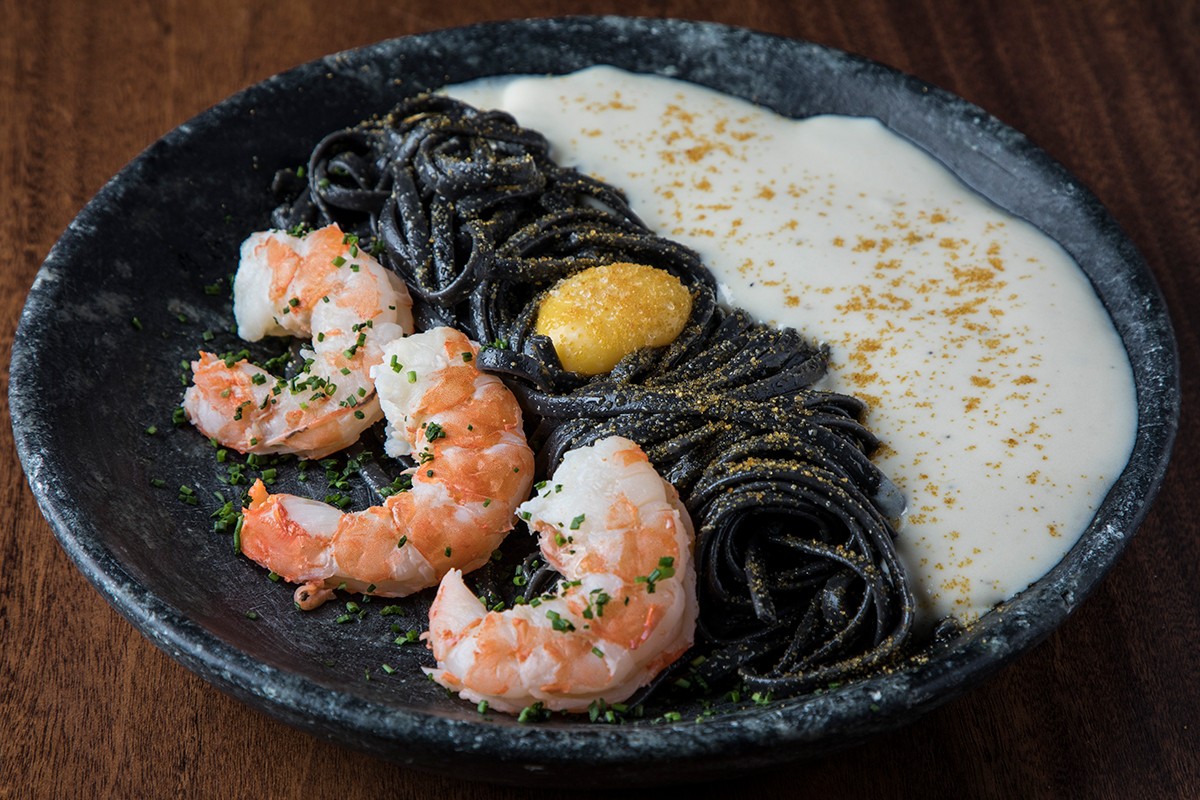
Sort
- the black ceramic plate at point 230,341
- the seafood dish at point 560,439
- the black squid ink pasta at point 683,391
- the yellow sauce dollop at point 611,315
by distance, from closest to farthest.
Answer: the black ceramic plate at point 230,341
the seafood dish at point 560,439
the black squid ink pasta at point 683,391
the yellow sauce dollop at point 611,315

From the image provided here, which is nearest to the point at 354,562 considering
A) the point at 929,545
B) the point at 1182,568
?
the point at 929,545

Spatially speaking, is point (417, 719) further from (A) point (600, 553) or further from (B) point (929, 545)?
(B) point (929, 545)

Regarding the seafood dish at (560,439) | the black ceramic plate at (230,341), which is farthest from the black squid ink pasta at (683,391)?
the black ceramic plate at (230,341)

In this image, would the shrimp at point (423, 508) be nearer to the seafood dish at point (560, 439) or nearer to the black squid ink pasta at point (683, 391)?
the seafood dish at point (560, 439)

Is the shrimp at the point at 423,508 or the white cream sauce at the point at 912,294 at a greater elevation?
the white cream sauce at the point at 912,294

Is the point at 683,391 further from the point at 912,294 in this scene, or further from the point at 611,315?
the point at 912,294

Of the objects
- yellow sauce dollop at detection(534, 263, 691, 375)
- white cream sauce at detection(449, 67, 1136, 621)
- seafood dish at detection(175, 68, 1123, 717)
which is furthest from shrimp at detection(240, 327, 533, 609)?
white cream sauce at detection(449, 67, 1136, 621)
